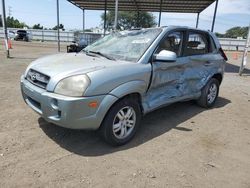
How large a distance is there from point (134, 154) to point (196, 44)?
2841 mm

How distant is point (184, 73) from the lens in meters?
4.74

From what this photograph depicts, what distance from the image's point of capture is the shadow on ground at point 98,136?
11.7 ft

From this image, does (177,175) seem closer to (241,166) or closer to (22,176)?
(241,166)

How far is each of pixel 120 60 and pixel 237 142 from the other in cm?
236

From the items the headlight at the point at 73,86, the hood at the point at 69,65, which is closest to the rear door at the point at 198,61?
the hood at the point at 69,65

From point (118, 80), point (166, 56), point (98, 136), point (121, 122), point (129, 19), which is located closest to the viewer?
point (118, 80)

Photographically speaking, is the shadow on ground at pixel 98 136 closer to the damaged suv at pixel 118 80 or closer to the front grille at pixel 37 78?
the damaged suv at pixel 118 80

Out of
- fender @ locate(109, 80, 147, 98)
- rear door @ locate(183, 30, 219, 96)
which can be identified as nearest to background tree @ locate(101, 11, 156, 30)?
rear door @ locate(183, 30, 219, 96)

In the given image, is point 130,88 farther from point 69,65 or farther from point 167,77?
point 167,77

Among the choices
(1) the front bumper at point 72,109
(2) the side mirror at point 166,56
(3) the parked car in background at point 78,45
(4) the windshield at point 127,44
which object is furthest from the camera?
(3) the parked car in background at point 78,45

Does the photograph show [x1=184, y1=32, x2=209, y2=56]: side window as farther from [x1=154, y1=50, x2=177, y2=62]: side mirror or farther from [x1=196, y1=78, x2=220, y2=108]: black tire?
[x1=154, y1=50, x2=177, y2=62]: side mirror

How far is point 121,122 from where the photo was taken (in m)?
3.65

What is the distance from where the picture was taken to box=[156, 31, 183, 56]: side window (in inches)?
166

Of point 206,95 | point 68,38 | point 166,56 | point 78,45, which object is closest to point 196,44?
point 206,95
